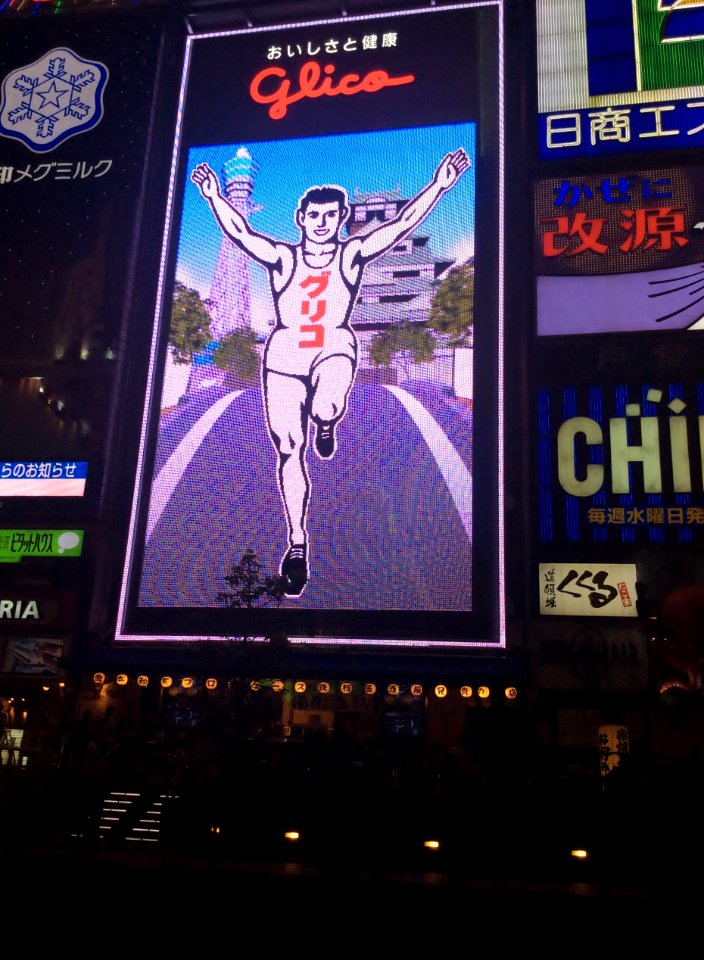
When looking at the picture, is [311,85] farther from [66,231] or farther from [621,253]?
[621,253]

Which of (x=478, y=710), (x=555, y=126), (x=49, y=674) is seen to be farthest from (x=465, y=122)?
(x=49, y=674)

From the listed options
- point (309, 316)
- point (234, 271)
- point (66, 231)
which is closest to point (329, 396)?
point (309, 316)

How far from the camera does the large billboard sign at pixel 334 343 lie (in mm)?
17984

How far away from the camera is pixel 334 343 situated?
19703 millimetres

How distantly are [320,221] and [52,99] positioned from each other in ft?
29.3

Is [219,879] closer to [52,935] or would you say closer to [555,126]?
[52,935]

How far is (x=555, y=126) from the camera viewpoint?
2066cm

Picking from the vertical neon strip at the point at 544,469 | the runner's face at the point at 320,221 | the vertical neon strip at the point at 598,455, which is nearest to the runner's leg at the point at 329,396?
the runner's face at the point at 320,221

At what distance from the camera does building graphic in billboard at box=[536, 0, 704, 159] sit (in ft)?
65.9

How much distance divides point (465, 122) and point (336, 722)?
1407cm

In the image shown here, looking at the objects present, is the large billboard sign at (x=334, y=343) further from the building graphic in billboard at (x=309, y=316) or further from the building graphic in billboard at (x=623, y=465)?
the building graphic in billboard at (x=623, y=465)

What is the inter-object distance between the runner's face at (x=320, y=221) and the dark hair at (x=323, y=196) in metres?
0.10

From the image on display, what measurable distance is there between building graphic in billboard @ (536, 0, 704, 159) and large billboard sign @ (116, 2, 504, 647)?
4.56ft

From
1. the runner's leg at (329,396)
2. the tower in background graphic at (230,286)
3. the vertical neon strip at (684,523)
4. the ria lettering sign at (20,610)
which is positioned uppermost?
the tower in background graphic at (230,286)
